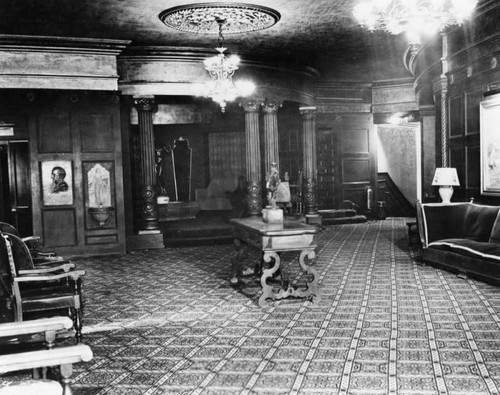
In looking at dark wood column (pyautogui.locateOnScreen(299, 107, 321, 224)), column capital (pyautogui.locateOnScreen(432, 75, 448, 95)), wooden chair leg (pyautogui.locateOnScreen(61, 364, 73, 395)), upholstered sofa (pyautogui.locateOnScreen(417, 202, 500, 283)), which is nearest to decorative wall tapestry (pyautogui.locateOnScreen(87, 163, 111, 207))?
dark wood column (pyautogui.locateOnScreen(299, 107, 321, 224))

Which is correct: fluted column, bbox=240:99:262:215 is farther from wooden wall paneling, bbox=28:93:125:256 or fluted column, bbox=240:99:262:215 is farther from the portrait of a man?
the portrait of a man

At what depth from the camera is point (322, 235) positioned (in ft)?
43.0

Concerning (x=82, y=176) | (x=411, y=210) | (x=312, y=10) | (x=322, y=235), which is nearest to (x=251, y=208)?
(x=322, y=235)

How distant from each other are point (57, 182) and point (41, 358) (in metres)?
8.56

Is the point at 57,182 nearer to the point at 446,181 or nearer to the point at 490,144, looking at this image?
the point at 446,181

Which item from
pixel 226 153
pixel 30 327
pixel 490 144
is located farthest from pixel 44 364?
pixel 226 153

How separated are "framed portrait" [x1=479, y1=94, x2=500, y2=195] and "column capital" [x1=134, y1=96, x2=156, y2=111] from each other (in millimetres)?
6396

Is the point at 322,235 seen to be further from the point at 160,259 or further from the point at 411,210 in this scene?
the point at 411,210

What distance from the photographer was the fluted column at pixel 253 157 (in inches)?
481

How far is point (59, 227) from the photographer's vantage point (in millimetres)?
10703

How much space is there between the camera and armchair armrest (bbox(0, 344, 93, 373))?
2.52m

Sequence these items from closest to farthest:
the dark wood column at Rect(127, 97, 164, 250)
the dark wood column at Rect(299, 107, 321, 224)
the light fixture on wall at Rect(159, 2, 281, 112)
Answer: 1. the light fixture on wall at Rect(159, 2, 281, 112)
2. the dark wood column at Rect(127, 97, 164, 250)
3. the dark wood column at Rect(299, 107, 321, 224)

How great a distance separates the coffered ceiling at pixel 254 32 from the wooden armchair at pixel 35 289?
4.59 m

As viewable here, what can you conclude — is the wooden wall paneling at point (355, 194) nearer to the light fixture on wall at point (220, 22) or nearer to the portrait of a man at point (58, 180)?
the light fixture on wall at point (220, 22)
